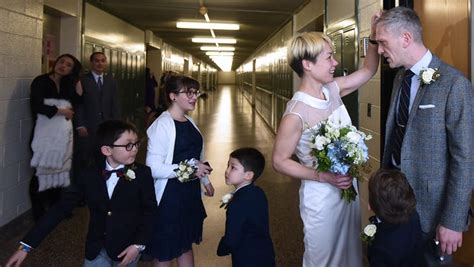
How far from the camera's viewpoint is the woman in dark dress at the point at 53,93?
350 centimetres

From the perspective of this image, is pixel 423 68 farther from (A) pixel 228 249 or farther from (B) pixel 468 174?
(A) pixel 228 249

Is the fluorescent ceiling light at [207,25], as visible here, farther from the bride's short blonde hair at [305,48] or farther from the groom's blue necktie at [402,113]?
the groom's blue necktie at [402,113]

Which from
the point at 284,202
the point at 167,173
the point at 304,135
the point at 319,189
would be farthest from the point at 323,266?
the point at 284,202

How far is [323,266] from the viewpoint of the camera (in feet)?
5.40

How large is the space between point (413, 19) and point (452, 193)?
2.10 feet

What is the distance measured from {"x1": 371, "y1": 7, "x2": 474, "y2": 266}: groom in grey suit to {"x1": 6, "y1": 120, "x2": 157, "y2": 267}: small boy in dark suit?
1097 millimetres

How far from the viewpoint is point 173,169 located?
6.47 feet

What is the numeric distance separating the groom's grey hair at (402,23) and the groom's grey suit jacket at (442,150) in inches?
5.1

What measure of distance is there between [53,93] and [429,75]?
3.12 m

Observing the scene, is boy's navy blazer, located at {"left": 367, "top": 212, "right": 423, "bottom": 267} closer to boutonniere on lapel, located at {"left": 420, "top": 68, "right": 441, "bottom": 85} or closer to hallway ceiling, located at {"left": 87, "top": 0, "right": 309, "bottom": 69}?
boutonniere on lapel, located at {"left": 420, "top": 68, "right": 441, "bottom": 85}

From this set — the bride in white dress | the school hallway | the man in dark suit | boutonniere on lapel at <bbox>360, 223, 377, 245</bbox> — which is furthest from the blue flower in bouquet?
the man in dark suit

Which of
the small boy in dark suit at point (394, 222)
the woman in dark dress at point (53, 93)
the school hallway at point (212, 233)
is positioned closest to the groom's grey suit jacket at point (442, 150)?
the small boy in dark suit at point (394, 222)

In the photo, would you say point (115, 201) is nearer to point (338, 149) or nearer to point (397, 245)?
point (338, 149)

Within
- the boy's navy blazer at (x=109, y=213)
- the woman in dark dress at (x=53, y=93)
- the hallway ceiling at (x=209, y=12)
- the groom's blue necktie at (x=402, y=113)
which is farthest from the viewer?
the hallway ceiling at (x=209, y=12)
